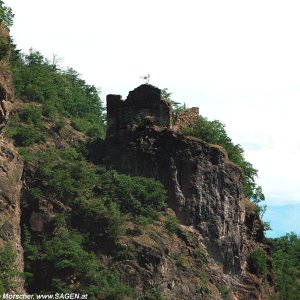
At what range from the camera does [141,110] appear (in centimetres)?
4862

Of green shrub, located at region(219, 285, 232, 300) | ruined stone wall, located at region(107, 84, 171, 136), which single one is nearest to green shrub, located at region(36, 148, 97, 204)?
ruined stone wall, located at region(107, 84, 171, 136)

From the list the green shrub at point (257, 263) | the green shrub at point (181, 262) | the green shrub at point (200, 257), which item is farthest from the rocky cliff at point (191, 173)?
the green shrub at point (181, 262)

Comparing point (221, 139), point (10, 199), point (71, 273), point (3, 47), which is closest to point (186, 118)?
point (221, 139)

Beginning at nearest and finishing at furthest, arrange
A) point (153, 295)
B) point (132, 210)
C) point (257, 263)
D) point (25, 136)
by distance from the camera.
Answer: point (153, 295) < point (132, 210) < point (25, 136) < point (257, 263)

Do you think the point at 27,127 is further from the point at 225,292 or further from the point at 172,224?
the point at 225,292

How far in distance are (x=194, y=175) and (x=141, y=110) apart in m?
6.01

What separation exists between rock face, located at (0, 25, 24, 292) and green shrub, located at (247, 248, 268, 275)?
16040 mm

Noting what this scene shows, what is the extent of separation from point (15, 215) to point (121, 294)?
6940 millimetres

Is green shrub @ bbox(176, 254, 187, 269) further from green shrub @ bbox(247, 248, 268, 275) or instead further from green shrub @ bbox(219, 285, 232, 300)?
green shrub @ bbox(247, 248, 268, 275)

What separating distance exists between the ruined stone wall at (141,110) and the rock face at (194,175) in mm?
232

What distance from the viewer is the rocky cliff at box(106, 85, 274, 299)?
148 feet

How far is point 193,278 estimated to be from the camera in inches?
1633

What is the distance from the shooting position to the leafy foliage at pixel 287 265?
172 feet

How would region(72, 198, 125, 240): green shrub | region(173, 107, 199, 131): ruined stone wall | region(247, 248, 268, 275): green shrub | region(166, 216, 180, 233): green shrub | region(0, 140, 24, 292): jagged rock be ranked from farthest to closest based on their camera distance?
1. region(173, 107, 199, 131): ruined stone wall
2. region(247, 248, 268, 275): green shrub
3. region(166, 216, 180, 233): green shrub
4. region(72, 198, 125, 240): green shrub
5. region(0, 140, 24, 292): jagged rock
